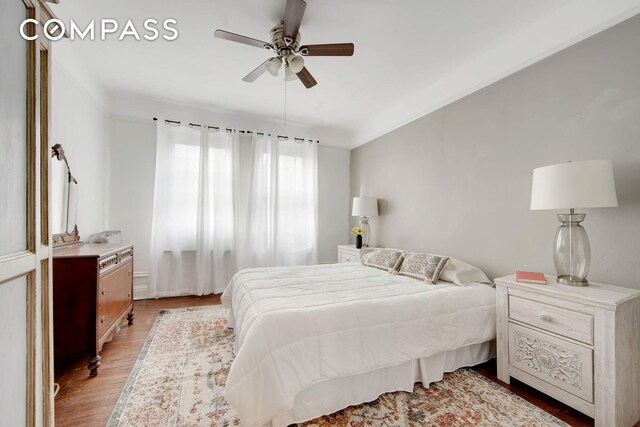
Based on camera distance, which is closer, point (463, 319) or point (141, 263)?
point (463, 319)

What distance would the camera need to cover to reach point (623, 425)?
1.56 meters

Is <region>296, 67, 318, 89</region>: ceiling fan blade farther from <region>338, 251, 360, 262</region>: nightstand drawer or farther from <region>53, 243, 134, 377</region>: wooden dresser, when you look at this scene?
<region>338, 251, 360, 262</region>: nightstand drawer

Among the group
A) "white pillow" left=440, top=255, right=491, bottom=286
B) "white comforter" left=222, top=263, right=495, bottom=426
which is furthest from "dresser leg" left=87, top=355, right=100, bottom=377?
"white pillow" left=440, top=255, right=491, bottom=286

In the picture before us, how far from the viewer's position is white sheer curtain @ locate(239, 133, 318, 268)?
4.42m

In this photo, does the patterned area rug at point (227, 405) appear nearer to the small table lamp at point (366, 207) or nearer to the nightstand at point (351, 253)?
the nightstand at point (351, 253)

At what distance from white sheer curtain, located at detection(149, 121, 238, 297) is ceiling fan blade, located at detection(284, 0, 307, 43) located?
2530 millimetres

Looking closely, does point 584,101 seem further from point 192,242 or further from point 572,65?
point 192,242

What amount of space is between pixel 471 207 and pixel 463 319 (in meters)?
1.24

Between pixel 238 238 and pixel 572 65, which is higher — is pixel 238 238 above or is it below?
below

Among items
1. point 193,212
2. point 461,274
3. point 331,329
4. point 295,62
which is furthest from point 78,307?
point 461,274

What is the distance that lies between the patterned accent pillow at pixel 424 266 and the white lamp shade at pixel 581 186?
3.34ft

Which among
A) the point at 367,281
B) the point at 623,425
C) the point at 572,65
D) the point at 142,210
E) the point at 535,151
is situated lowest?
the point at 623,425

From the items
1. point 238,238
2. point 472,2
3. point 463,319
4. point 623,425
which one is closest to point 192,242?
point 238,238

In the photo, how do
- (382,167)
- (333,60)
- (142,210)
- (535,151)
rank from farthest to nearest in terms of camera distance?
1. (382,167)
2. (142,210)
3. (333,60)
4. (535,151)
